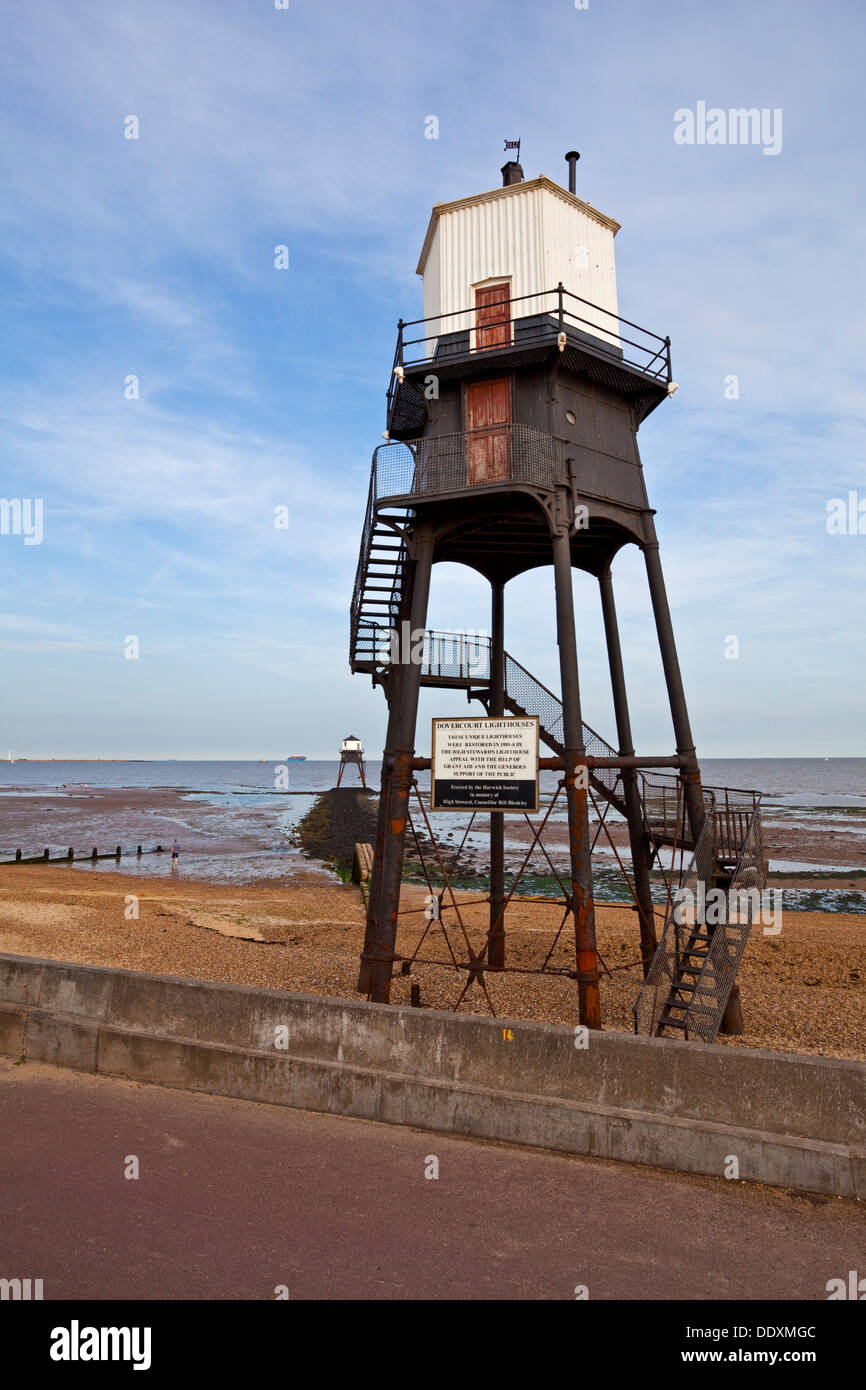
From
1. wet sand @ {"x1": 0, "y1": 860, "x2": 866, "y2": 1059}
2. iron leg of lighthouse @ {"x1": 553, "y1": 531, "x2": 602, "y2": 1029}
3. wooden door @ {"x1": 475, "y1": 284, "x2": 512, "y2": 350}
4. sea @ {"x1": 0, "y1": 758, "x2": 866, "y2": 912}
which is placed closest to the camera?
iron leg of lighthouse @ {"x1": 553, "y1": 531, "x2": 602, "y2": 1029}

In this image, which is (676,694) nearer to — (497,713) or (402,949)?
(497,713)

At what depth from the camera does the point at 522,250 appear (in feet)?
41.8

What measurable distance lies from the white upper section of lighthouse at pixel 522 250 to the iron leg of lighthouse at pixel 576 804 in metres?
4.37

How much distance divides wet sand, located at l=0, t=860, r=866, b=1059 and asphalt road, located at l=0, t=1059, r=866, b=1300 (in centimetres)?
641

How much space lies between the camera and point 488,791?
11125 millimetres

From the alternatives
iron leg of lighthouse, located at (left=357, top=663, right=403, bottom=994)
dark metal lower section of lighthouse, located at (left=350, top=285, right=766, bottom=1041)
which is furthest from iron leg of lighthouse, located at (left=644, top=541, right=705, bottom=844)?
iron leg of lighthouse, located at (left=357, top=663, right=403, bottom=994)

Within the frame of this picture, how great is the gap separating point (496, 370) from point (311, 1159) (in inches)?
441

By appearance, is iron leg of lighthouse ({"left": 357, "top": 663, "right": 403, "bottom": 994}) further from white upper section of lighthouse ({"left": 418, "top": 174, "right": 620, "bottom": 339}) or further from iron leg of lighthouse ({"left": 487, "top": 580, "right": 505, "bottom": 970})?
white upper section of lighthouse ({"left": 418, "top": 174, "right": 620, "bottom": 339})

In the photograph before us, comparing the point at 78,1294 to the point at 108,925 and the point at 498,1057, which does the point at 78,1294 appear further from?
the point at 108,925

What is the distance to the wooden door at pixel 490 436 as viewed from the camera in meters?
11.9

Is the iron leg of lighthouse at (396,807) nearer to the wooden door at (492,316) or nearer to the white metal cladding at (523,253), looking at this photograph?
the wooden door at (492,316)

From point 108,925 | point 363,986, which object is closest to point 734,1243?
point 363,986

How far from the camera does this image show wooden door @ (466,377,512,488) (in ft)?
39.0

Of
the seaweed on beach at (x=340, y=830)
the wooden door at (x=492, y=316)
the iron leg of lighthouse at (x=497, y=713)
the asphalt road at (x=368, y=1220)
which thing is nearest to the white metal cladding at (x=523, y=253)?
the wooden door at (x=492, y=316)
